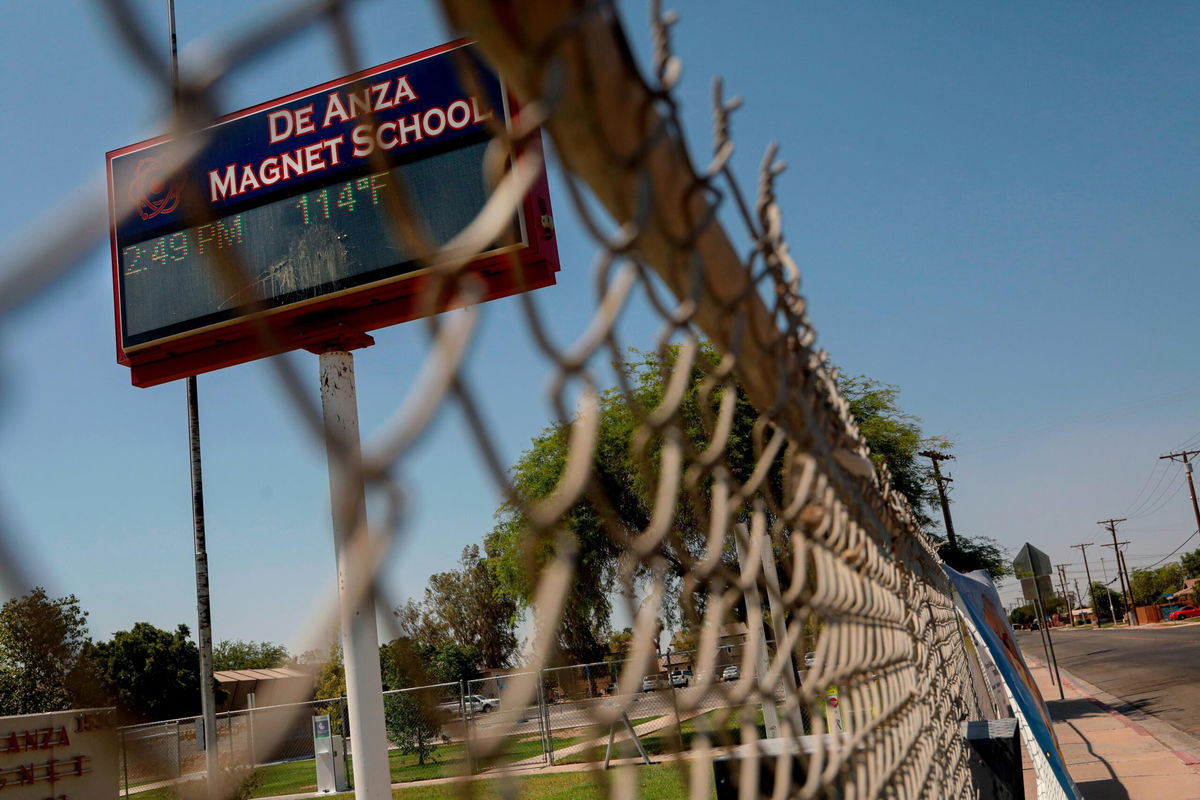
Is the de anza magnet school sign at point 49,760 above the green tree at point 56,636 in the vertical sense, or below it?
below

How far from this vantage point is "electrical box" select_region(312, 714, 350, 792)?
15828mm

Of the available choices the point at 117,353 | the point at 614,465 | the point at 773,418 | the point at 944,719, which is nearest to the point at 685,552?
the point at 773,418

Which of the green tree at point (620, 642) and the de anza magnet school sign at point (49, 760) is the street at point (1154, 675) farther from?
the de anza magnet school sign at point (49, 760)

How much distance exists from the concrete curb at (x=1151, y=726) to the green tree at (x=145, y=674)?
348 inches

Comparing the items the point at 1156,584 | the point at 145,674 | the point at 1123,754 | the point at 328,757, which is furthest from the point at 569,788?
the point at 1156,584

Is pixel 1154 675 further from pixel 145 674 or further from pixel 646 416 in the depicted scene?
pixel 646 416

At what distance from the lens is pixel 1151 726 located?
12.2 meters

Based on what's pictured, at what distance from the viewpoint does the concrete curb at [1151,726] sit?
9.61 meters

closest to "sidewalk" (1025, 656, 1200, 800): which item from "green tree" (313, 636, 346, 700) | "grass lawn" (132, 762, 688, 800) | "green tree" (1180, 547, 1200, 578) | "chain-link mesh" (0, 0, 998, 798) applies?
"grass lawn" (132, 762, 688, 800)

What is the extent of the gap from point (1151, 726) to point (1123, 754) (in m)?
3.12

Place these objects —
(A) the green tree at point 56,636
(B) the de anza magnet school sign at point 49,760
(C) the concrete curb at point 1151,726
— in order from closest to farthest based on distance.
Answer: (A) the green tree at point 56,636 → (C) the concrete curb at point 1151,726 → (B) the de anza magnet school sign at point 49,760

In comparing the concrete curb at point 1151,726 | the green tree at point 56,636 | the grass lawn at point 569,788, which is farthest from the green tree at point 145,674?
the concrete curb at point 1151,726

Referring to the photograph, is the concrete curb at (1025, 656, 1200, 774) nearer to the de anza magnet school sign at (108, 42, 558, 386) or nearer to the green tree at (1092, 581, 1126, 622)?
the de anza magnet school sign at (108, 42, 558, 386)

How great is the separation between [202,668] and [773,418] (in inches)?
593
